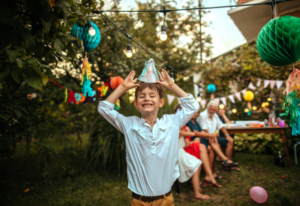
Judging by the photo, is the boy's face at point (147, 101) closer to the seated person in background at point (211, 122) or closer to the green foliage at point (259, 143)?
the seated person in background at point (211, 122)

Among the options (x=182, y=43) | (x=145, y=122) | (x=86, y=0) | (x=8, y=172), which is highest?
(x=182, y=43)

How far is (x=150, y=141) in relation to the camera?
138 cm

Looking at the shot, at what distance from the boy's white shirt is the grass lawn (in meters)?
1.60

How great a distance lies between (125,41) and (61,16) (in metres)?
2.90

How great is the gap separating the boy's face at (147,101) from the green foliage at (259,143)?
4.89 meters

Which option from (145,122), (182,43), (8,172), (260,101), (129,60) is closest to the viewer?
(145,122)

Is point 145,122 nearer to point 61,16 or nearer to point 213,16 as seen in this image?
point 61,16

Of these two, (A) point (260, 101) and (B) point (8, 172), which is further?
(A) point (260, 101)

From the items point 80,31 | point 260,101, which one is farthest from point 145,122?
point 260,101

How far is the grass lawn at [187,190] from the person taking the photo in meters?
2.71

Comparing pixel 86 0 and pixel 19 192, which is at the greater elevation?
pixel 86 0

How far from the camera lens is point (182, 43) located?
13742 millimetres

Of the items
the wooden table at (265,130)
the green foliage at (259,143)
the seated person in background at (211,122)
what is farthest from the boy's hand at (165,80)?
the green foliage at (259,143)

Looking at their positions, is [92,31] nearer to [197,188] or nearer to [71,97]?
[71,97]
